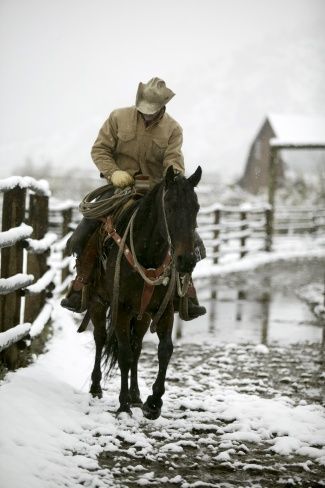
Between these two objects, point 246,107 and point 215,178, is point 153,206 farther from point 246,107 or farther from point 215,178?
point 246,107

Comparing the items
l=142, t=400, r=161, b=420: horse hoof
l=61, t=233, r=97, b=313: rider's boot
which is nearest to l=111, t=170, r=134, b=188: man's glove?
l=61, t=233, r=97, b=313: rider's boot

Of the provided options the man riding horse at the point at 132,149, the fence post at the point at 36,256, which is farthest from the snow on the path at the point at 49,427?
the man riding horse at the point at 132,149

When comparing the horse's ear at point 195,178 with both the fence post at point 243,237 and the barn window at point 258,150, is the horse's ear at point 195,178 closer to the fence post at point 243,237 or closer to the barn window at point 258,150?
the fence post at point 243,237

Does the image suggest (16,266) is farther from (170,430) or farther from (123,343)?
(170,430)

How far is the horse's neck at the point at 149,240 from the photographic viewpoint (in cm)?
479

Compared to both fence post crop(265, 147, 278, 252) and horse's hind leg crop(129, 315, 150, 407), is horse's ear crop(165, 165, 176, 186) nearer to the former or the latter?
horse's hind leg crop(129, 315, 150, 407)

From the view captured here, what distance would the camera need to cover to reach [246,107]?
110 metres

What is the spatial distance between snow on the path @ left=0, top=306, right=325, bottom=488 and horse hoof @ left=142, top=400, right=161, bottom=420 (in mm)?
50

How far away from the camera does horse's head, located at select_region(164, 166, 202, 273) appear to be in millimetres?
4281

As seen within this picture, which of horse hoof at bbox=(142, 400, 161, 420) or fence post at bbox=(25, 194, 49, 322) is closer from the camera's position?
horse hoof at bbox=(142, 400, 161, 420)

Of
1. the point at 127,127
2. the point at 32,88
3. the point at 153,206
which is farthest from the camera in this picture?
the point at 32,88

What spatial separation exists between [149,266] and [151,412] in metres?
1.14

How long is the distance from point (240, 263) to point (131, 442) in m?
14.0

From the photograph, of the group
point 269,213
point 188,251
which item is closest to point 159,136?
point 188,251
